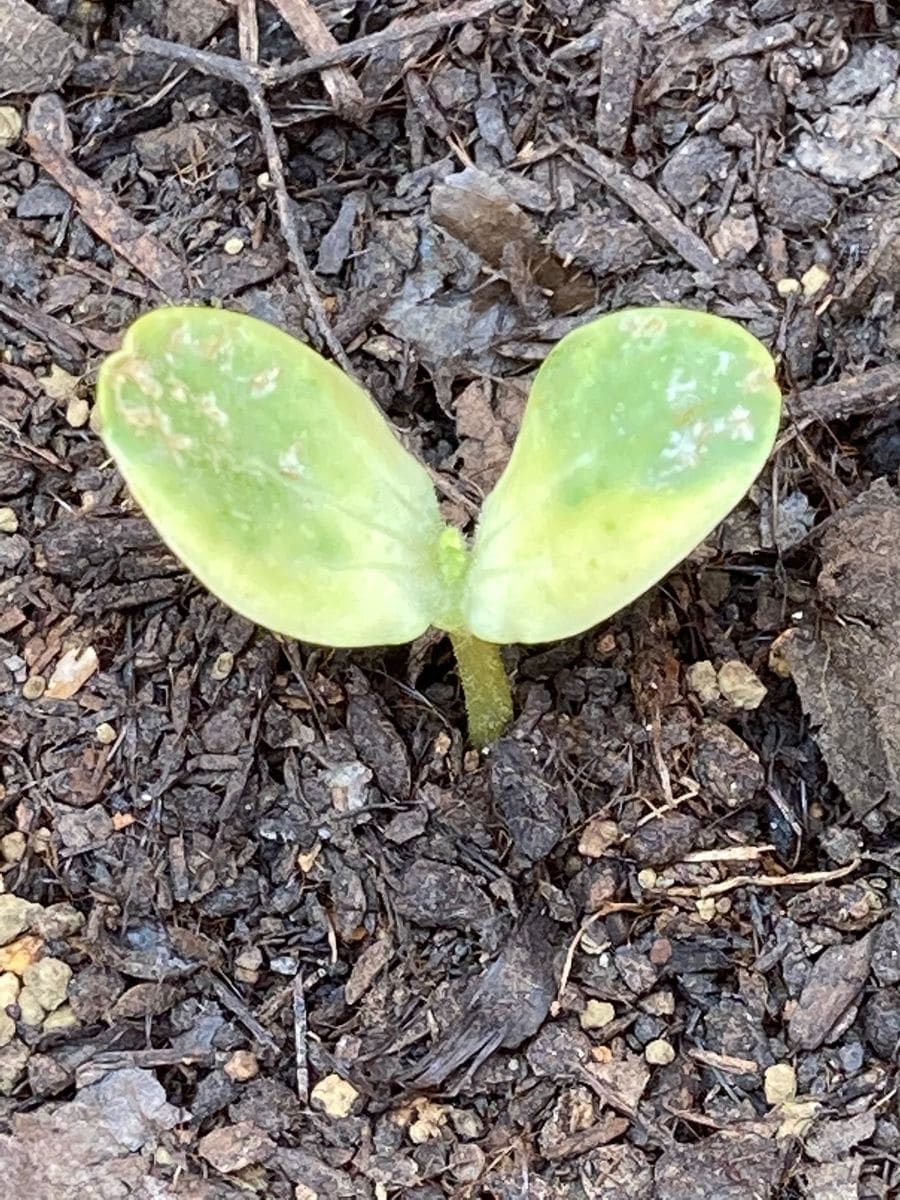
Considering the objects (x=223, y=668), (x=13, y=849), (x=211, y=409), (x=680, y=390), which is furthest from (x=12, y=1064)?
(x=680, y=390)

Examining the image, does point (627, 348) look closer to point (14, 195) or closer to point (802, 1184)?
point (802, 1184)

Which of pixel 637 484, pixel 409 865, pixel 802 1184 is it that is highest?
pixel 637 484

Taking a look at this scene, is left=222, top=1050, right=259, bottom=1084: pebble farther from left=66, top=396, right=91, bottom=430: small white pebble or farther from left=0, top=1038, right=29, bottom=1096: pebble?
left=66, top=396, right=91, bottom=430: small white pebble

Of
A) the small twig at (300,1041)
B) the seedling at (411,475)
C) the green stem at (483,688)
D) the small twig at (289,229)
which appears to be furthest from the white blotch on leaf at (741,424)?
the small twig at (300,1041)

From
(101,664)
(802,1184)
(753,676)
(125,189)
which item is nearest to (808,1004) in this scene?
(802,1184)

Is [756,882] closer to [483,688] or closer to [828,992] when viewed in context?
[828,992]

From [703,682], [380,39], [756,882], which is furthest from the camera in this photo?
[380,39]
